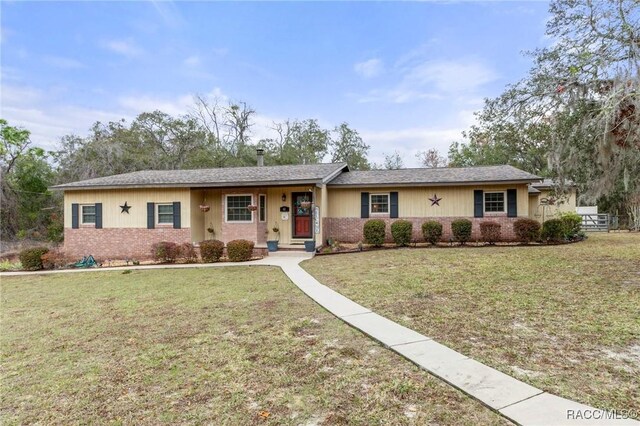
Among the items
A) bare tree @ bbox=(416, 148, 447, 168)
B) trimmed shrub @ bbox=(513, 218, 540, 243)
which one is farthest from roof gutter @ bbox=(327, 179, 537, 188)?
bare tree @ bbox=(416, 148, 447, 168)

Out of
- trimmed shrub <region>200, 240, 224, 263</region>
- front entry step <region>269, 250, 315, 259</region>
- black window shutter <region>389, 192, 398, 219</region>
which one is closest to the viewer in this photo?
trimmed shrub <region>200, 240, 224, 263</region>

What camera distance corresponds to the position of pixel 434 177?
14773mm

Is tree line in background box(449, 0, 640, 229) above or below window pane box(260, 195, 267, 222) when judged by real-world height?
above

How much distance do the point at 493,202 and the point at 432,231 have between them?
307 centimetres

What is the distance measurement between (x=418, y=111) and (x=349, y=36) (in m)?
6.19

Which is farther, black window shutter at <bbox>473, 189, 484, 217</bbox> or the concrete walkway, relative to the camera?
black window shutter at <bbox>473, 189, 484, 217</bbox>

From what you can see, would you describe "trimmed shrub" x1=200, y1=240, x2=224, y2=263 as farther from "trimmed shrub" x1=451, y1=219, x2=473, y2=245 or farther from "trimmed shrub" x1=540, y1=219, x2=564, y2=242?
"trimmed shrub" x1=540, y1=219, x2=564, y2=242

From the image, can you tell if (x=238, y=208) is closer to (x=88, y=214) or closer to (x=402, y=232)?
(x=88, y=214)

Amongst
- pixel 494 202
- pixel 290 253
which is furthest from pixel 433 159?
pixel 290 253

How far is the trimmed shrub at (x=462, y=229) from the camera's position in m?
13.4

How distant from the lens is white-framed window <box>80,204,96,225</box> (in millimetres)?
14049

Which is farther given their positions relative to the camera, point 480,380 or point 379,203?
point 379,203

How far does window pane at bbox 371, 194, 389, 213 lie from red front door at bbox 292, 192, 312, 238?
295 cm

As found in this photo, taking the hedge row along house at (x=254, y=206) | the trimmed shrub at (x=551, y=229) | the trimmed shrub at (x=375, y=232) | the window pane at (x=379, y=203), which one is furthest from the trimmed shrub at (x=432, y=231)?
the trimmed shrub at (x=551, y=229)
